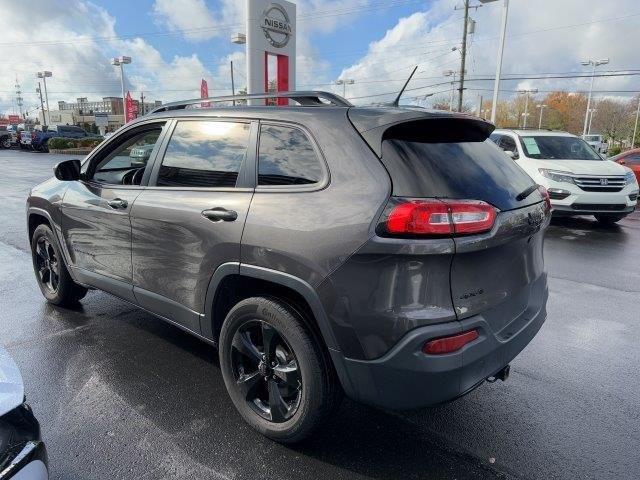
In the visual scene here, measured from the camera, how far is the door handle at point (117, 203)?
3.37m

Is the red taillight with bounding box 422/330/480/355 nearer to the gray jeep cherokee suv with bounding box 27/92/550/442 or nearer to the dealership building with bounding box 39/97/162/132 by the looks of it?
the gray jeep cherokee suv with bounding box 27/92/550/442

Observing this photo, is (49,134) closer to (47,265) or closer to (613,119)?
(47,265)

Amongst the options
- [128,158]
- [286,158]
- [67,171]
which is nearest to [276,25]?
[128,158]

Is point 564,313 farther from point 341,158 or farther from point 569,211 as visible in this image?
point 569,211

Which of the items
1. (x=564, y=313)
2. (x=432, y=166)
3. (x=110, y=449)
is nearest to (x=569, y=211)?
(x=564, y=313)

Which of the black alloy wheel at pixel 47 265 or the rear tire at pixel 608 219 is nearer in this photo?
the black alloy wheel at pixel 47 265

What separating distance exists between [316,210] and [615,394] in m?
2.44

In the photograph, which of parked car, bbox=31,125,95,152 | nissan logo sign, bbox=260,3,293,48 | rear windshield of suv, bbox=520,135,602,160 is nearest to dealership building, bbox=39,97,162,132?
parked car, bbox=31,125,95,152

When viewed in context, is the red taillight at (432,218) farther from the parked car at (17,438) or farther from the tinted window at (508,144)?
the tinted window at (508,144)

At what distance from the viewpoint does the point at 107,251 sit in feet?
11.9

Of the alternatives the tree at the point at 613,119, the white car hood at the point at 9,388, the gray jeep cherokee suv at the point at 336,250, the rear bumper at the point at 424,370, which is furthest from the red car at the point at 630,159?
the tree at the point at 613,119

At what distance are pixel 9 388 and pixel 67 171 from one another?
253cm

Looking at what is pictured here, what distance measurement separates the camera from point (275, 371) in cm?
259

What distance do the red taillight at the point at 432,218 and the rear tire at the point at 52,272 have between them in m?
3.45
